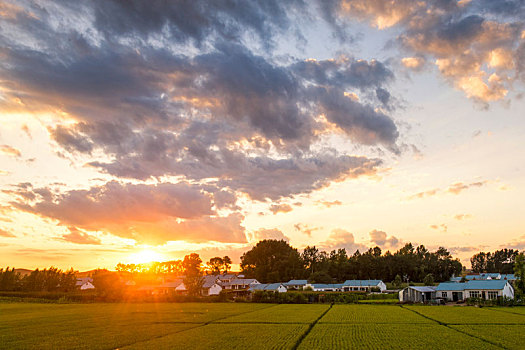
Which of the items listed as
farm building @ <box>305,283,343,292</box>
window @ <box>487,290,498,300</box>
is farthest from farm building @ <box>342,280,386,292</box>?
window @ <box>487,290,498,300</box>

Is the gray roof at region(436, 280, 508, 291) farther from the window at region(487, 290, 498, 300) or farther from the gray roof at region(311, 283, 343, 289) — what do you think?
the gray roof at region(311, 283, 343, 289)

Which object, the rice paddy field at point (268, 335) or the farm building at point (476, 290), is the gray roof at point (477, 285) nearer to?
the farm building at point (476, 290)

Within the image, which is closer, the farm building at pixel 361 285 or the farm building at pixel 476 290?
the farm building at pixel 476 290

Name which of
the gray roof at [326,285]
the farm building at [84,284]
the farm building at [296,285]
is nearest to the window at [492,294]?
the gray roof at [326,285]

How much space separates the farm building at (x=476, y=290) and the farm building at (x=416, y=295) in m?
3.20

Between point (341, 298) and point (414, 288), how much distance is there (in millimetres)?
15005

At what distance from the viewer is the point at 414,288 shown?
271ft

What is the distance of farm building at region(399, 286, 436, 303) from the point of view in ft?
269

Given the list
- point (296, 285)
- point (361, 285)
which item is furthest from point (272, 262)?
point (361, 285)

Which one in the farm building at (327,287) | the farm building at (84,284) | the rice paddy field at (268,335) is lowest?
the farm building at (84,284)

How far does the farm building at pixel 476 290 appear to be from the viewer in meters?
77.4

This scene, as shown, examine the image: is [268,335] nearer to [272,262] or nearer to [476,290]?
[476,290]

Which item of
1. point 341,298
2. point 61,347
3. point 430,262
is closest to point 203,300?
point 341,298

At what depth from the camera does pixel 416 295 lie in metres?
82.5
